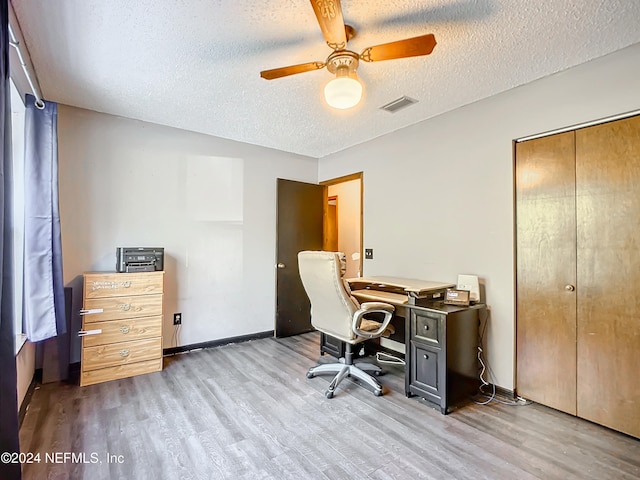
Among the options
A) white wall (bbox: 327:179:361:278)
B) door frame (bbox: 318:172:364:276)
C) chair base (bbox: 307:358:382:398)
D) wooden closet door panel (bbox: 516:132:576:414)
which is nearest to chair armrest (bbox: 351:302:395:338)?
chair base (bbox: 307:358:382:398)

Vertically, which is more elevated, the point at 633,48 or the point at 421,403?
the point at 633,48

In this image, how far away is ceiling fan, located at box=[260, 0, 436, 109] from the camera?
4.85ft

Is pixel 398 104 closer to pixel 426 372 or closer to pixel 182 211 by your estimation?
pixel 426 372

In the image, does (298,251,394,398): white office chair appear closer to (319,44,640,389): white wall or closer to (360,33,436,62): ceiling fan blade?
(319,44,640,389): white wall

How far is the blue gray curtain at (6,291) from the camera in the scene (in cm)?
121

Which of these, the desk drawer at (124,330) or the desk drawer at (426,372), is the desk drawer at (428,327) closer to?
the desk drawer at (426,372)

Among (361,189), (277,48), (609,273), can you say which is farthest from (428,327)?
(277,48)

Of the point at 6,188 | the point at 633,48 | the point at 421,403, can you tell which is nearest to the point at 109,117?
the point at 6,188

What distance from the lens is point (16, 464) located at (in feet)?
4.24

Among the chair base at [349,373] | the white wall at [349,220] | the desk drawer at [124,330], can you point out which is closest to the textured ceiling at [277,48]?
the desk drawer at [124,330]

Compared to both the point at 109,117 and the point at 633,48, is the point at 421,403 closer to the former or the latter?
the point at 633,48

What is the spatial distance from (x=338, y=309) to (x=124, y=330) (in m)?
1.91

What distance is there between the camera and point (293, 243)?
4.33m

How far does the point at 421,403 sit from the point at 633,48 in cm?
271
